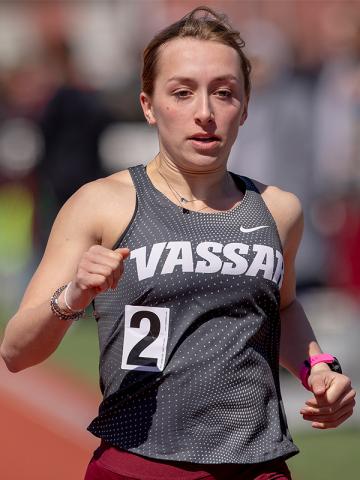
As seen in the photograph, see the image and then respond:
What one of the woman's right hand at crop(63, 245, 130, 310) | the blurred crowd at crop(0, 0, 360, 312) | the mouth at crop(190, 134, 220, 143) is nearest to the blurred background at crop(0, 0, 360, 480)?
the blurred crowd at crop(0, 0, 360, 312)

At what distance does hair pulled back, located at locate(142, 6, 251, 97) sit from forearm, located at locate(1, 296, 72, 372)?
79 cm

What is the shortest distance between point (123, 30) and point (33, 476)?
11.8 meters

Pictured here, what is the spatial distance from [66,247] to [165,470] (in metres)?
0.67

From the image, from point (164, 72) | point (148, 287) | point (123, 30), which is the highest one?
point (164, 72)

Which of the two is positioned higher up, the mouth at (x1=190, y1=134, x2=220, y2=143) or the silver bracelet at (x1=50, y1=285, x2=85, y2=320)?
the mouth at (x1=190, y1=134, x2=220, y2=143)

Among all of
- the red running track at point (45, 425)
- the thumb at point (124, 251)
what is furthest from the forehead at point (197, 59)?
the red running track at point (45, 425)

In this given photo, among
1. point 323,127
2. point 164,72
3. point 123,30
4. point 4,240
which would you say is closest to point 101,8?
point 123,30

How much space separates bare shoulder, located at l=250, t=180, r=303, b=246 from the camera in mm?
3697

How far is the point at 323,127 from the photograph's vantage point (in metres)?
9.62

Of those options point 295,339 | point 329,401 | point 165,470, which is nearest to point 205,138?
point 295,339

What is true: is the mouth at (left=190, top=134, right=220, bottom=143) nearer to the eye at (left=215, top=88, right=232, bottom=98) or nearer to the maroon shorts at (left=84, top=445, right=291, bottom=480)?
the eye at (left=215, top=88, right=232, bottom=98)

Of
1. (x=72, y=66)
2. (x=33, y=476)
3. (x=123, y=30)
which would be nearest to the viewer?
(x=33, y=476)

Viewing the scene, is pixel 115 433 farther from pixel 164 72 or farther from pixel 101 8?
pixel 101 8

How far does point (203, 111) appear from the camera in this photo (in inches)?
138
